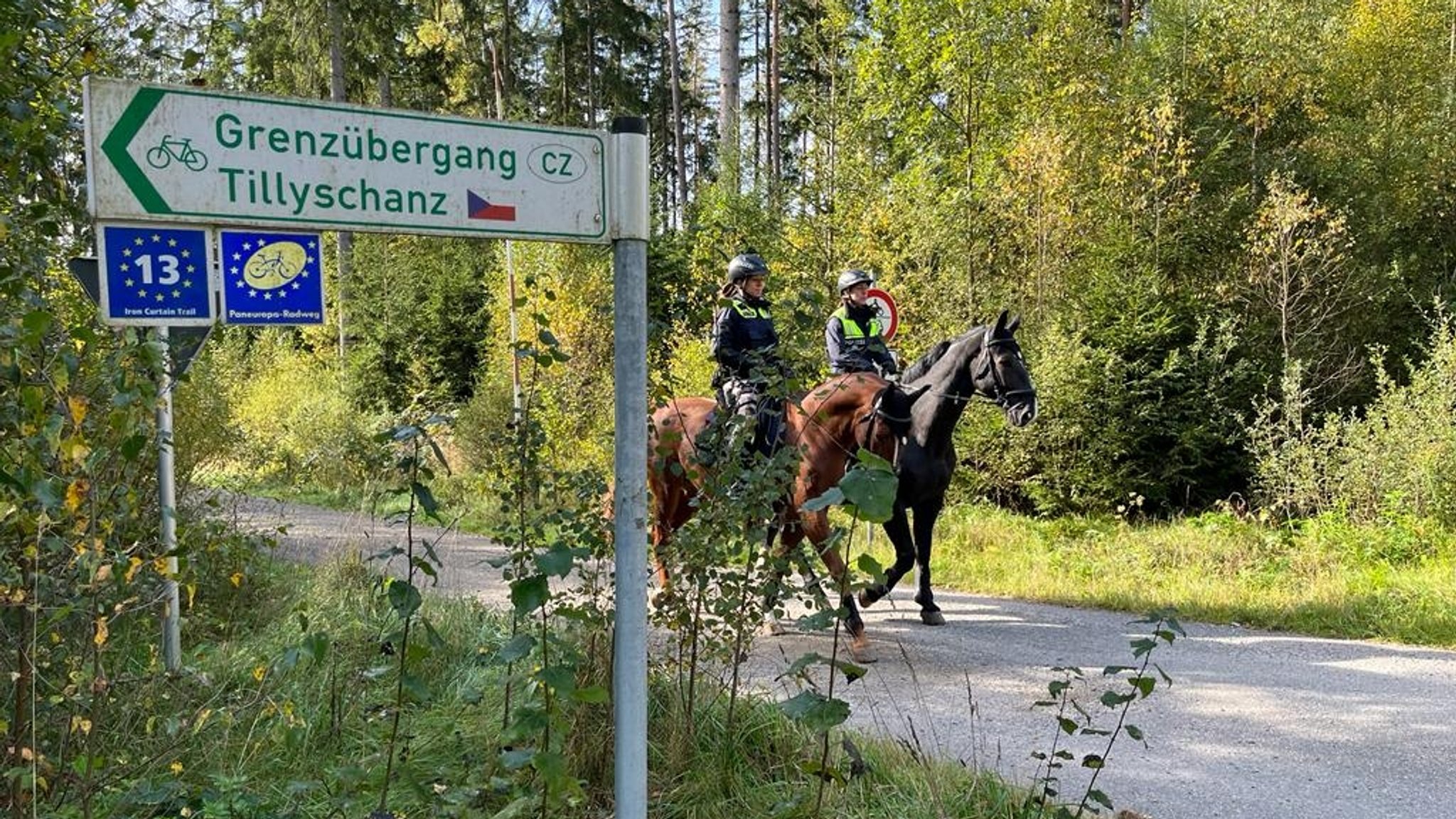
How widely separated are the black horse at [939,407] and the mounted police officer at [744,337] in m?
1.40

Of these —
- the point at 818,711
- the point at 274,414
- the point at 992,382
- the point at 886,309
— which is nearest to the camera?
the point at 818,711

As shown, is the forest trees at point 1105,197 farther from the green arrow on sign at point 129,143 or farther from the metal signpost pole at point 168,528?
the green arrow on sign at point 129,143

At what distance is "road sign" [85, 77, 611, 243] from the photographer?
1.80 meters

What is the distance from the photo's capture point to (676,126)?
29734 millimetres

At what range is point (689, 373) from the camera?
1279 cm

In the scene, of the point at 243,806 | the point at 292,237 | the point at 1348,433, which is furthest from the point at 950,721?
the point at 1348,433

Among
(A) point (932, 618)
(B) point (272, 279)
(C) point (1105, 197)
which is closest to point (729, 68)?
(C) point (1105, 197)

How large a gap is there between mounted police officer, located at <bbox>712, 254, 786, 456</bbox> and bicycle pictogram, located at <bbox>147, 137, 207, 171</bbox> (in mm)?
2770

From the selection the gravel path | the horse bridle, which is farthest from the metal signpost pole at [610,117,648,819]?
the horse bridle

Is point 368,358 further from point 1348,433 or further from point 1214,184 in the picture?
point 1348,433

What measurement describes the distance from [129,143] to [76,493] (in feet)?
2.79

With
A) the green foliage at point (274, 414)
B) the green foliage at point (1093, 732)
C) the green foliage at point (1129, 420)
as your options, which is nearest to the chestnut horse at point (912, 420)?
the green foliage at point (1093, 732)

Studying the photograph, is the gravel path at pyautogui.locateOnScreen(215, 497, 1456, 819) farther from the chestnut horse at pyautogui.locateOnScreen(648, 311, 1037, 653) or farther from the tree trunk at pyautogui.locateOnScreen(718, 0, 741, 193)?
the tree trunk at pyautogui.locateOnScreen(718, 0, 741, 193)

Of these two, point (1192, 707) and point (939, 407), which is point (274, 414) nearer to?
point (939, 407)
